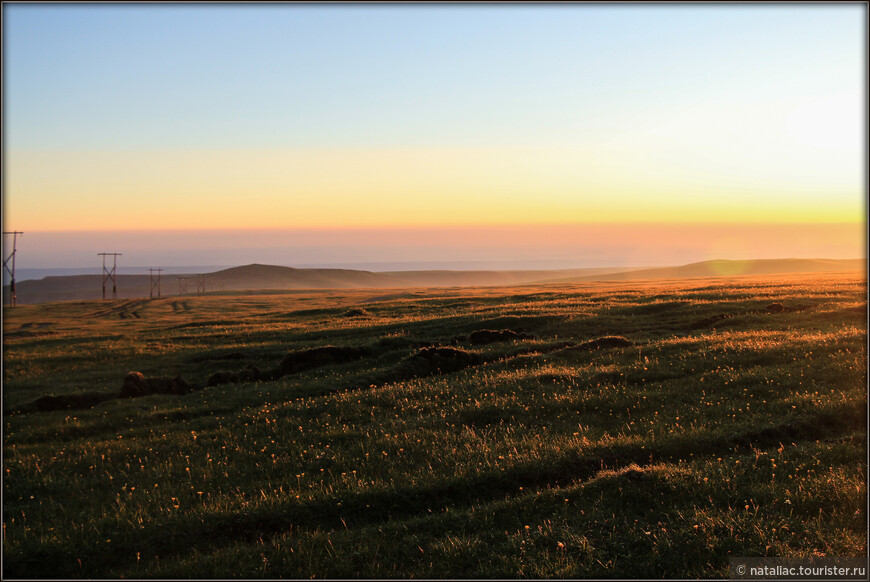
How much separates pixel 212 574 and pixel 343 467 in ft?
13.0

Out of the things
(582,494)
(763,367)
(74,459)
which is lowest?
(74,459)

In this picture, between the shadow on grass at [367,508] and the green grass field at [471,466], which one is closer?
the green grass field at [471,466]

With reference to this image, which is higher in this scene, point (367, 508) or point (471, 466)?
point (471, 466)

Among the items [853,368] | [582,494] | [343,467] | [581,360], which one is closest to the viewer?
[582,494]

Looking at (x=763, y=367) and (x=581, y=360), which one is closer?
(x=763, y=367)

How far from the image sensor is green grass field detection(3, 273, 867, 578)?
7848mm

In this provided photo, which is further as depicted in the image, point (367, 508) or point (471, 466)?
point (471, 466)

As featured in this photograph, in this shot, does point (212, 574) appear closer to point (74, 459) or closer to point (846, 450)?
point (74, 459)

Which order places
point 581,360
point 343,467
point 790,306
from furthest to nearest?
point 790,306
point 581,360
point 343,467

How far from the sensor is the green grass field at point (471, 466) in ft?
25.7

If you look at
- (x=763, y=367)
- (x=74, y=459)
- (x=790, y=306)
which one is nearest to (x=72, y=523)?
(x=74, y=459)

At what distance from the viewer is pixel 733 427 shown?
1198cm

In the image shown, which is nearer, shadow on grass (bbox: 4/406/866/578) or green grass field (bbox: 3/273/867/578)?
green grass field (bbox: 3/273/867/578)

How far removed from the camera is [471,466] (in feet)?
35.5
